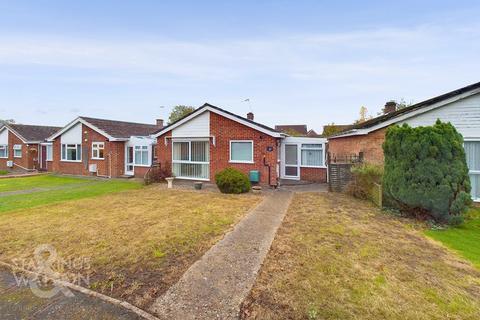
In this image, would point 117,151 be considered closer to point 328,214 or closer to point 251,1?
point 251,1

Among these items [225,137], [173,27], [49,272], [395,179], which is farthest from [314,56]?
[49,272]

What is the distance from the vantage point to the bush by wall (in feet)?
30.5

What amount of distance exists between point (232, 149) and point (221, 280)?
10.8 m

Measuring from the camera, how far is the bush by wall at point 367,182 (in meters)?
9.28

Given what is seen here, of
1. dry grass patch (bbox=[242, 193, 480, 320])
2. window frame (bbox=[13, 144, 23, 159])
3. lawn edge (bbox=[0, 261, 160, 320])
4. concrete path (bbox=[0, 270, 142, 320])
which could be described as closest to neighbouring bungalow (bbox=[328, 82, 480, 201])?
dry grass patch (bbox=[242, 193, 480, 320])

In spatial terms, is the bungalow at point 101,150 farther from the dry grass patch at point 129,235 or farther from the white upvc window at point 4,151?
the white upvc window at point 4,151

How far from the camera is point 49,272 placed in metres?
4.26

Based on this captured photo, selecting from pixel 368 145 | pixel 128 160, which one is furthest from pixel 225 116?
pixel 128 160

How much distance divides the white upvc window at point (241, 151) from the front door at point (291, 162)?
3218 mm

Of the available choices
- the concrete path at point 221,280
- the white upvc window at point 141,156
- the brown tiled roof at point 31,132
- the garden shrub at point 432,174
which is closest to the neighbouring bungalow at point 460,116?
the garden shrub at point 432,174

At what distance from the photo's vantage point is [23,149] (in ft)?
81.9

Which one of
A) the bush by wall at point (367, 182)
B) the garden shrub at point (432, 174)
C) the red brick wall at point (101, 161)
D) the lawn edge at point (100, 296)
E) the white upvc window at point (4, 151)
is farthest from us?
the white upvc window at point (4, 151)

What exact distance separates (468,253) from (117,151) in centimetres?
2026

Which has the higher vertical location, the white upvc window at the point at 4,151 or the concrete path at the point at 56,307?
the white upvc window at the point at 4,151
